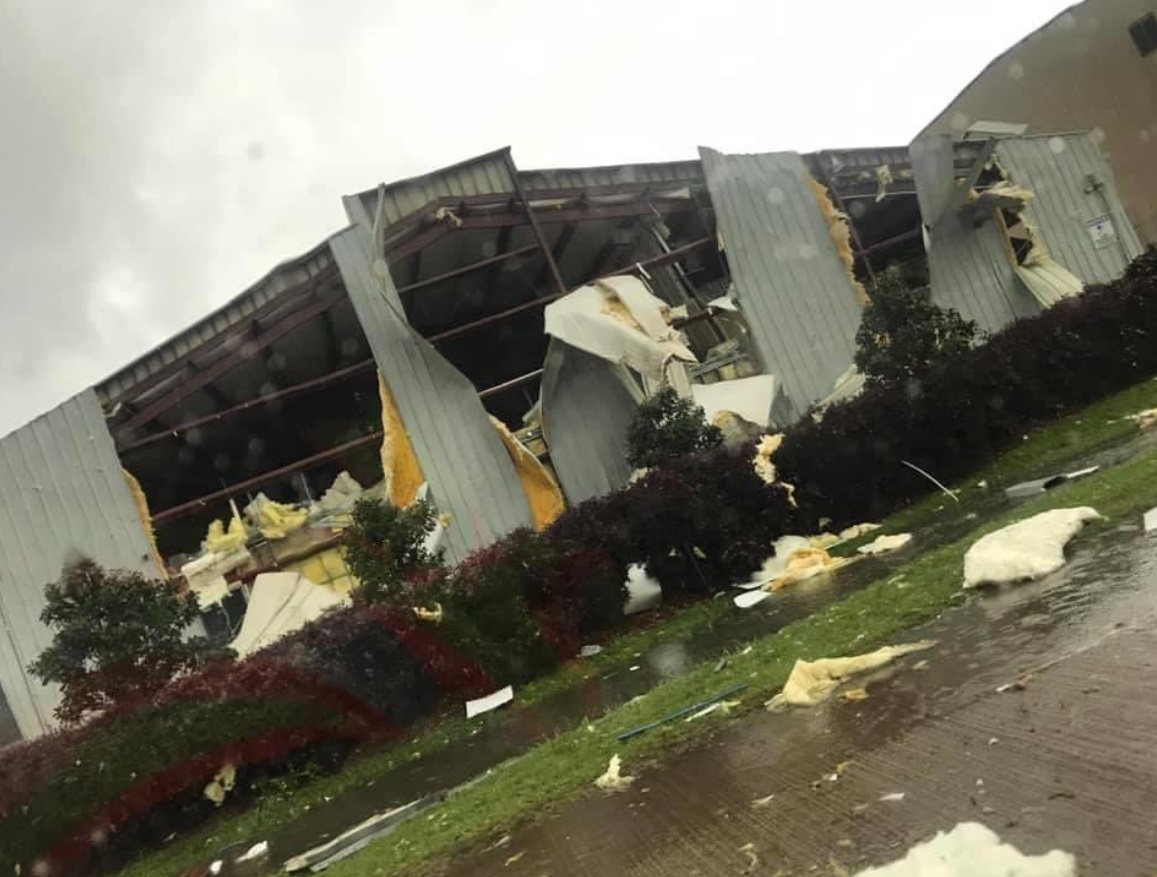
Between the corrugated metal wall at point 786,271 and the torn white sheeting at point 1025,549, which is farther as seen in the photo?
the corrugated metal wall at point 786,271

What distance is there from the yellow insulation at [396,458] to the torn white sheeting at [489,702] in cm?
569

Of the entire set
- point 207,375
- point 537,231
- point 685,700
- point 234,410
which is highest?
point 537,231

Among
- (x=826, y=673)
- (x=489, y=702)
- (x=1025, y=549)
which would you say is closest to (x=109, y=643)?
(x=489, y=702)

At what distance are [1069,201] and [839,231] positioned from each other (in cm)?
770

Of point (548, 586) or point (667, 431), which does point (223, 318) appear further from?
point (548, 586)

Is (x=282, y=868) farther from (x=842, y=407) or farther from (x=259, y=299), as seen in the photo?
(x=259, y=299)

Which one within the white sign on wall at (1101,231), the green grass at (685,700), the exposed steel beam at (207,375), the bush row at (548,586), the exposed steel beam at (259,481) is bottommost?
the green grass at (685,700)

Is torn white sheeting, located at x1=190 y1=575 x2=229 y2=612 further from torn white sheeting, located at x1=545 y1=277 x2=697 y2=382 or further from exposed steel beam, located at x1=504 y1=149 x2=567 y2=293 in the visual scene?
exposed steel beam, located at x1=504 y1=149 x2=567 y2=293

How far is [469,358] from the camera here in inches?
735

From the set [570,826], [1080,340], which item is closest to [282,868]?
[570,826]

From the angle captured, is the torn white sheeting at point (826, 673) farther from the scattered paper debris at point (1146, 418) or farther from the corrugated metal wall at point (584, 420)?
the corrugated metal wall at point (584, 420)

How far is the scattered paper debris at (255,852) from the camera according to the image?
21.7 feet

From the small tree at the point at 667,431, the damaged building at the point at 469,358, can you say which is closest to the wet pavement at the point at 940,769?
the small tree at the point at 667,431

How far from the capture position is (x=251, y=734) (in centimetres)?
859
